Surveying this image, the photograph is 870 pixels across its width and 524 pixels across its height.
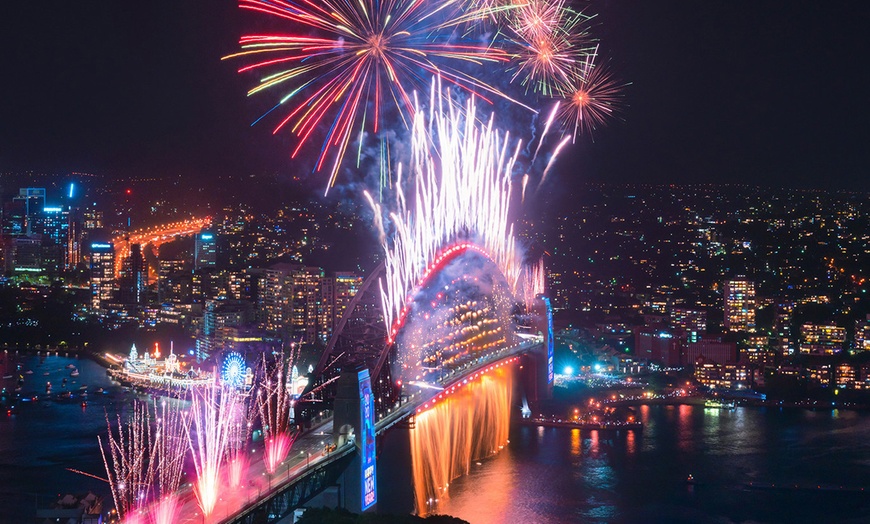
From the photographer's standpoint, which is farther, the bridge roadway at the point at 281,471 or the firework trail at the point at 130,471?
the firework trail at the point at 130,471

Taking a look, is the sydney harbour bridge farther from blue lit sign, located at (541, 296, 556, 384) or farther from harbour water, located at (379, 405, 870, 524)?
harbour water, located at (379, 405, 870, 524)

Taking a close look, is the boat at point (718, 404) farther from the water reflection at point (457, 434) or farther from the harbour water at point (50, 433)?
the harbour water at point (50, 433)

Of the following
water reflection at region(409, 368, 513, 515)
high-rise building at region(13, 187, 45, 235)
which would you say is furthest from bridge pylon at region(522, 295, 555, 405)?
high-rise building at region(13, 187, 45, 235)

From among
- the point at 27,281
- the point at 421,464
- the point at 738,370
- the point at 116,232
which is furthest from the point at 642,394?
the point at 116,232

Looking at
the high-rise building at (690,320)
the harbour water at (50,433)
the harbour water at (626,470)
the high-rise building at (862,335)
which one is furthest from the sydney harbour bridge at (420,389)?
the high-rise building at (862,335)

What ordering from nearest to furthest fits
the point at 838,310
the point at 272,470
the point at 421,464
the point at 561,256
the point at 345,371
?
the point at 272,470
the point at 345,371
the point at 421,464
the point at 838,310
the point at 561,256

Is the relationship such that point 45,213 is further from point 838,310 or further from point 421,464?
point 421,464
